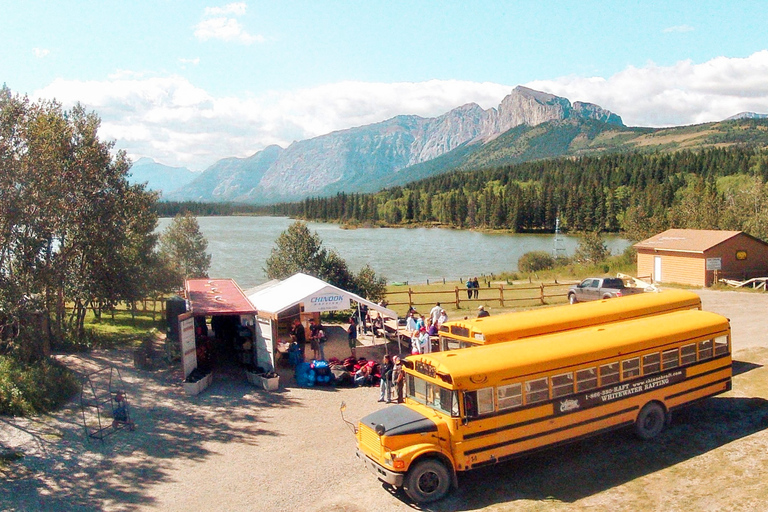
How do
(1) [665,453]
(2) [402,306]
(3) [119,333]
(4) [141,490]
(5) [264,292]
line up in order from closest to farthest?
(4) [141,490] → (1) [665,453] → (5) [264,292] → (3) [119,333] → (2) [402,306]

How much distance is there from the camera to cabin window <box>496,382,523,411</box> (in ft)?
35.5

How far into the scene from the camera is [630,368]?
40.7 feet

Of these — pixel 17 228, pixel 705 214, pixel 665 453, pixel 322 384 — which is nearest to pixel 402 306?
pixel 322 384

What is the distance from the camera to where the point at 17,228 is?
18547mm

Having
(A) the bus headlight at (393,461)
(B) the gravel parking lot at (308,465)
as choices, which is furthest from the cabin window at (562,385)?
(A) the bus headlight at (393,461)

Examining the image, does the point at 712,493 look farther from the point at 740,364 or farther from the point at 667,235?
the point at 667,235

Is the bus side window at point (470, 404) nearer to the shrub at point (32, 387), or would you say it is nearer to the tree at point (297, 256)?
the shrub at point (32, 387)

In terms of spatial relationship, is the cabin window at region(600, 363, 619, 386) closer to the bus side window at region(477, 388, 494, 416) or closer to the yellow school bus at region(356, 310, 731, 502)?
the yellow school bus at region(356, 310, 731, 502)

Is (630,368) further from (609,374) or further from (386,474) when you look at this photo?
(386,474)

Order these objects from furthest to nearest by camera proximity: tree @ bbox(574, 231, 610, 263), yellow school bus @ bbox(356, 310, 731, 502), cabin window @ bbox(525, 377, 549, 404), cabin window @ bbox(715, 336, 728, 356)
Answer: tree @ bbox(574, 231, 610, 263)
cabin window @ bbox(715, 336, 728, 356)
cabin window @ bbox(525, 377, 549, 404)
yellow school bus @ bbox(356, 310, 731, 502)

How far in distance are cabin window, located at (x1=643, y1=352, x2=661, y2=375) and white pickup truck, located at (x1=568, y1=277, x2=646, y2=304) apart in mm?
16591

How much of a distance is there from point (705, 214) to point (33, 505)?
62956 mm

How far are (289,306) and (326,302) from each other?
145cm

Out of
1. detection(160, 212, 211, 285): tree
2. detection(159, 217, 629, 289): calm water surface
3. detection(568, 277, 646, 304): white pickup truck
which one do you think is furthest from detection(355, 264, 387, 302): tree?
detection(159, 217, 629, 289): calm water surface
